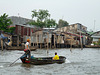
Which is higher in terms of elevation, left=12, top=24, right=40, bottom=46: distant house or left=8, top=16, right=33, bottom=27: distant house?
left=8, top=16, right=33, bottom=27: distant house

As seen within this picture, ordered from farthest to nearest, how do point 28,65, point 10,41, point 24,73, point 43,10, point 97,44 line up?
point 43,10 < point 97,44 < point 10,41 < point 28,65 < point 24,73

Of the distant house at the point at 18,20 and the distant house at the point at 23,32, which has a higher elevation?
the distant house at the point at 18,20

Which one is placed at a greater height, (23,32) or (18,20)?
(18,20)

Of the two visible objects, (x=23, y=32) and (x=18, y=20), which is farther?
(x=18, y=20)

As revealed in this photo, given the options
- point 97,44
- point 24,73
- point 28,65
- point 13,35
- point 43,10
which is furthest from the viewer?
point 43,10

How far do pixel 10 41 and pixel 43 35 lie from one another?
7318 millimetres

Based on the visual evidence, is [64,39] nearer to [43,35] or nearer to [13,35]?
[43,35]

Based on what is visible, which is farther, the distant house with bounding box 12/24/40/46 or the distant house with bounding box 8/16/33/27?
the distant house with bounding box 8/16/33/27

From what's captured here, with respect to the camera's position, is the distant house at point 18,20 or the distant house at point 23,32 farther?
the distant house at point 18,20

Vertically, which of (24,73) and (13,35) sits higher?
(13,35)

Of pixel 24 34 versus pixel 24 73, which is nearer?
pixel 24 73

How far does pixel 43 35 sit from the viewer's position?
139 feet

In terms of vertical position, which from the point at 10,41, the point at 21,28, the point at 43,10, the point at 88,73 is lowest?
the point at 88,73

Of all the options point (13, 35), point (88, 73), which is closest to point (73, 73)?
point (88, 73)
